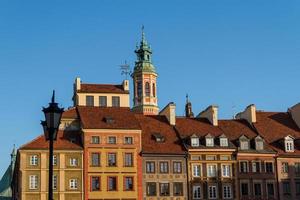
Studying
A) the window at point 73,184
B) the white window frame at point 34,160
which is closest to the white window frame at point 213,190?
the window at point 73,184

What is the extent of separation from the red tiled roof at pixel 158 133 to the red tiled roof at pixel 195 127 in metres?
1.28

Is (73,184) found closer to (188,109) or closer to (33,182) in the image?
(33,182)

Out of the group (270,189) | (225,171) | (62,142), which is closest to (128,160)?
(62,142)

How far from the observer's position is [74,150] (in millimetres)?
67875

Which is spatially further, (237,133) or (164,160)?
(237,133)

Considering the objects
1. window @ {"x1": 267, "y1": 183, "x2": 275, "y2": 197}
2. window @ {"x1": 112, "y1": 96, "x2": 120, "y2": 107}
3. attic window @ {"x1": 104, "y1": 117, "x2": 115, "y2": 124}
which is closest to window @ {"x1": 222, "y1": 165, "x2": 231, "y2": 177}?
window @ {"x1": 267, "y1": 183, "x2": 275, "y2": 197}

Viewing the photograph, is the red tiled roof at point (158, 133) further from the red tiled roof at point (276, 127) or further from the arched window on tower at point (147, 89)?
the arched window on tower at point (147, 89)

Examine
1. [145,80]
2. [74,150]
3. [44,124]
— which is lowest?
[44,124]

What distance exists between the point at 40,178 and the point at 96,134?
7837mm

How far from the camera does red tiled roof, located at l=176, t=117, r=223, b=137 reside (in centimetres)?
7400

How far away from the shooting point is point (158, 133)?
73125 millimetres

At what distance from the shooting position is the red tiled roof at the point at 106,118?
6938cm

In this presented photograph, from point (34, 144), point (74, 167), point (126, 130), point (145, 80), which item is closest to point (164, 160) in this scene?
point (126, 130)

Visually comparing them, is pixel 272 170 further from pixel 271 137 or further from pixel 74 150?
pixel 74 150
